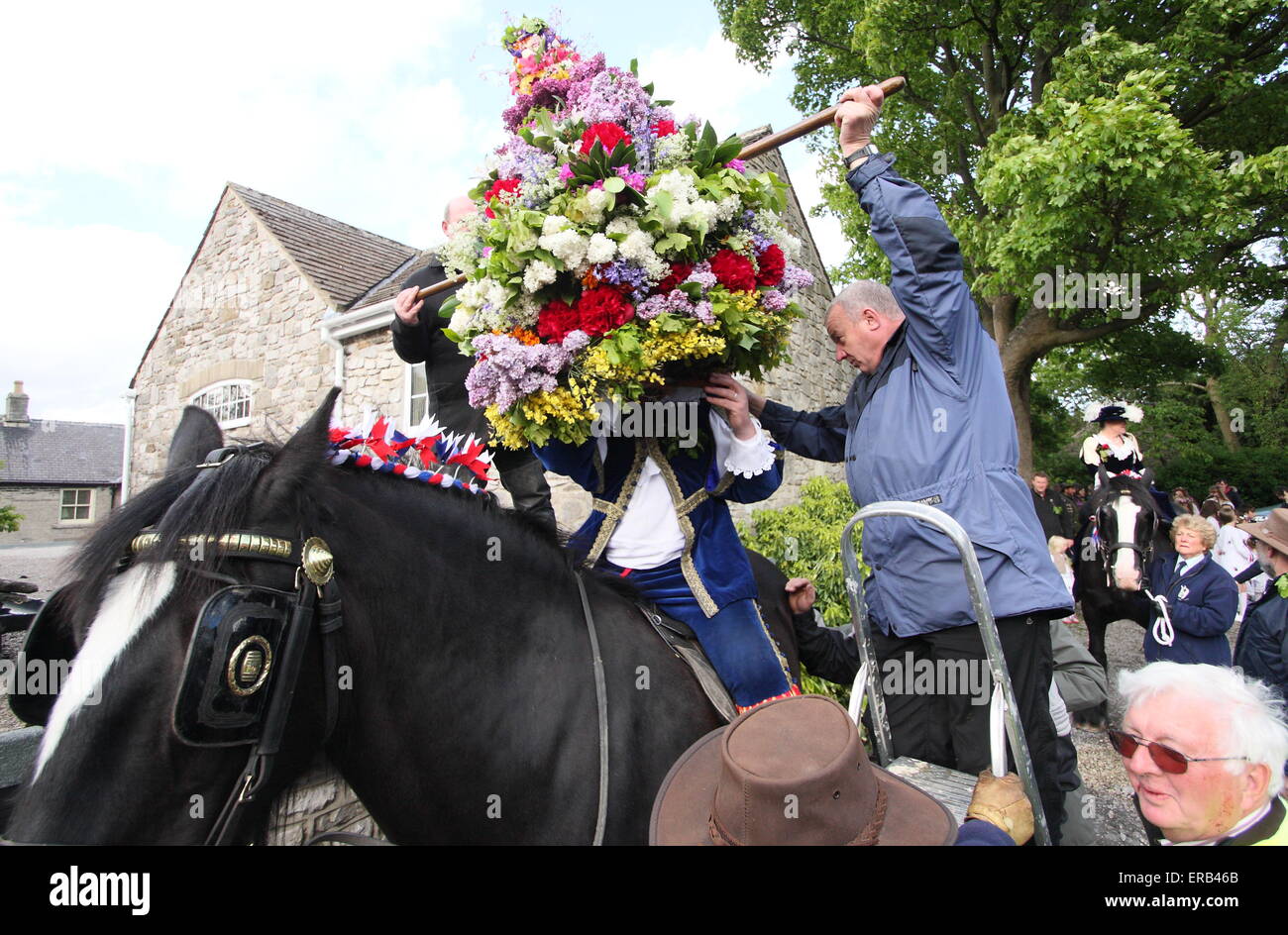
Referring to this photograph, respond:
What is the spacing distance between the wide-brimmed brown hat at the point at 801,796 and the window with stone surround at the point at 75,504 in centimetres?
4562

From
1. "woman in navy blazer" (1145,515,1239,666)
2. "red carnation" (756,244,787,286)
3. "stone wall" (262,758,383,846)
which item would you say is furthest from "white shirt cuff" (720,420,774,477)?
"woman in navy blazer" (1145,515,1239,666)

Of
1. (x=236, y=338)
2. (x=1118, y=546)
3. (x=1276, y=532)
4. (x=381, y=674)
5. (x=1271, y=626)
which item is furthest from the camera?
(x=236, y=338)

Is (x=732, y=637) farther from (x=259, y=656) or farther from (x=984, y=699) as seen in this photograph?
(x=259, y=656)

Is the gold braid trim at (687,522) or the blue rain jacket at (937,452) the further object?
the gold braid trim at (687,522)

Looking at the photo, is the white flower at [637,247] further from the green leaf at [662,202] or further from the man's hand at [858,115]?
the man's hand at [858,115]

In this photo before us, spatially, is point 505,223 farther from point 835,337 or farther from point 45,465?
point 45,465

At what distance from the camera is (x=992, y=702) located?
186 cm

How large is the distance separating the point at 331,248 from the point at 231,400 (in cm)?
385

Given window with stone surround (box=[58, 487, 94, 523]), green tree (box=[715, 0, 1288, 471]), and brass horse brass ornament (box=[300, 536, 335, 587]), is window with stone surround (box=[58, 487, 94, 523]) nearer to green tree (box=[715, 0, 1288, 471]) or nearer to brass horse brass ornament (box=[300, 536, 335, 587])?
green tree (box=[715, 0, 1288, 471])

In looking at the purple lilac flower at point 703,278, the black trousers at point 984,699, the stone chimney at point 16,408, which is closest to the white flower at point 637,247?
the purple lilac flower at point 703,278

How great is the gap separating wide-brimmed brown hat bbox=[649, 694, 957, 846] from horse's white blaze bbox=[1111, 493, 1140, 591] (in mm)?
6253

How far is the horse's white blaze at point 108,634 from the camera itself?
4.37 ft

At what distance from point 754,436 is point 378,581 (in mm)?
1311

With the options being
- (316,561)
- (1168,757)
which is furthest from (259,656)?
(1168,757)
